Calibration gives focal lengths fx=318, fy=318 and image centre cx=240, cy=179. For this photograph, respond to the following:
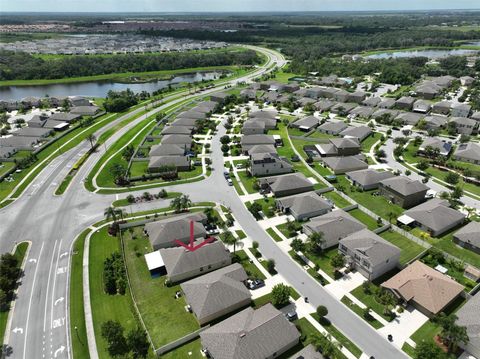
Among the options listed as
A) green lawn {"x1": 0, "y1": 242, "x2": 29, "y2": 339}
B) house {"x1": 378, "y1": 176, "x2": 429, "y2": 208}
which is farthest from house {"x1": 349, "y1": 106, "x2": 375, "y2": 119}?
green lawn {"x1": 0, "y1": 242, "x2": 29, "y2": 339}

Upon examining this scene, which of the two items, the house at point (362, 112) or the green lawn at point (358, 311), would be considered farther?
the house at point (362, 112)

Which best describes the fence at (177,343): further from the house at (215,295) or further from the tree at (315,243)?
the tree at (315,243)

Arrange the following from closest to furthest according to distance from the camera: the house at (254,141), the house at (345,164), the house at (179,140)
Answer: the house at (345,164), the house at (254,141), the house at (179,140)

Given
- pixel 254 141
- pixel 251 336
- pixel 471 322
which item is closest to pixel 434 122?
pixel 254 141

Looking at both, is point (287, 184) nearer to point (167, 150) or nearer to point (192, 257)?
point (192, 257)

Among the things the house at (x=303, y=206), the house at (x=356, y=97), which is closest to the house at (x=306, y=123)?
the house at (x=356, y=97)

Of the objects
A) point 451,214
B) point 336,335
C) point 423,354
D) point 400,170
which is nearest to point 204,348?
point 336,335

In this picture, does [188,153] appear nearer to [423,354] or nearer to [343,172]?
[343,172]
